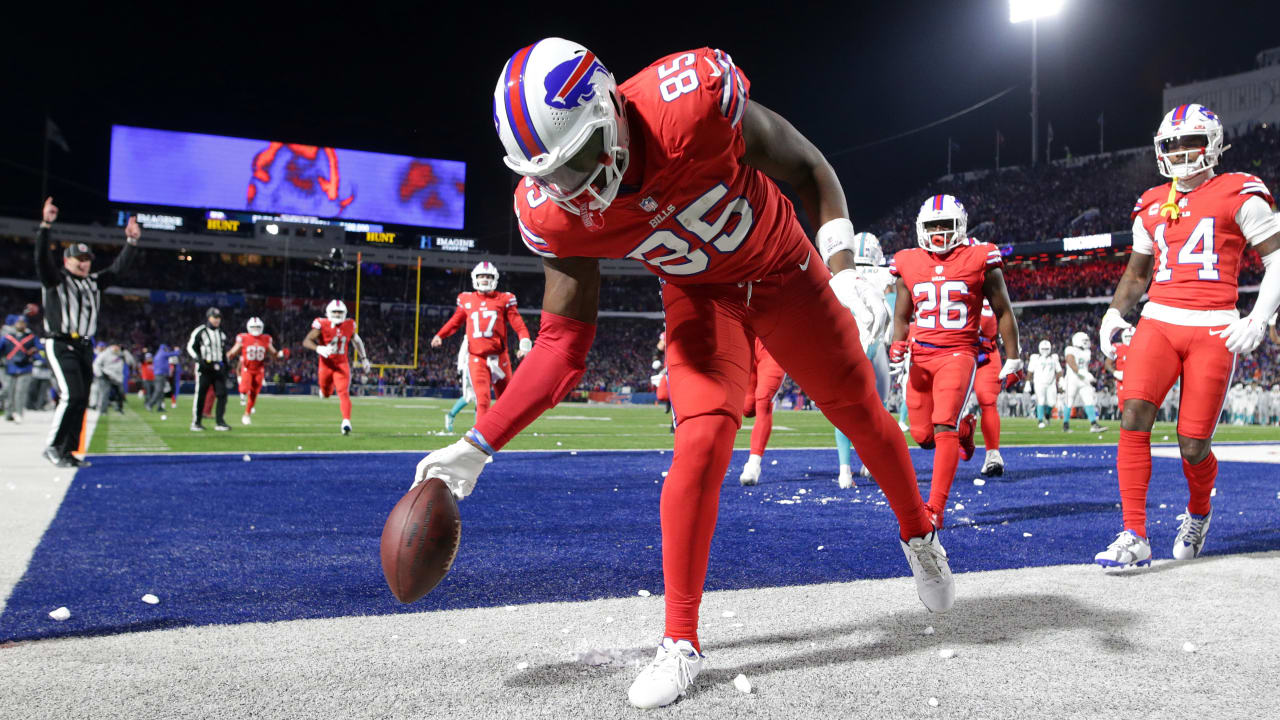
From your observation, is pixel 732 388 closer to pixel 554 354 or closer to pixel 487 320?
pixel 554 354

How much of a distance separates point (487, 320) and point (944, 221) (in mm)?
7336

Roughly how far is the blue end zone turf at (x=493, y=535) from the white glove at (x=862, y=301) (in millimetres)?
1305

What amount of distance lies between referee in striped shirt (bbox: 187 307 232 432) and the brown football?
13.2 m

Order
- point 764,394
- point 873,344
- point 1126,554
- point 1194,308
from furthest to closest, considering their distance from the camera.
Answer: point 764,394
point 873,344
point 1194,308
point 1126,554

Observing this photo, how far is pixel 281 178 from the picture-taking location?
49.5 metres

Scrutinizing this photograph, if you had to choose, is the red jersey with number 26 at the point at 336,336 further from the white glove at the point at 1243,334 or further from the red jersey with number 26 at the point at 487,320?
the white glove at the point at 1243,334

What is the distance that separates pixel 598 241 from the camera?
2.49m

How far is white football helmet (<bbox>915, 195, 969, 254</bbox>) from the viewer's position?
19.5 feet

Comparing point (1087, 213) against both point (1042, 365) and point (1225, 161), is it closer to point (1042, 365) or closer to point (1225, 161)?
point (1225, 161)

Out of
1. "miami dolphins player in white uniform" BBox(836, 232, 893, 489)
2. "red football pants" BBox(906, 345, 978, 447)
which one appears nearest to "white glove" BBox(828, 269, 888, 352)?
"red football pants" BBox(906, 345, 978, 447)

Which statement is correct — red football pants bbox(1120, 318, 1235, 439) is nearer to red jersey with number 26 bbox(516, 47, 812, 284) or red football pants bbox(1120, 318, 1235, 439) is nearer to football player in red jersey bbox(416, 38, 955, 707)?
football player in red jersey bbox(416, 38, 955, 707)

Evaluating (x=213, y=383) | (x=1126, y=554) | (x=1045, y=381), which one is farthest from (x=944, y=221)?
(x=1045, y=381)

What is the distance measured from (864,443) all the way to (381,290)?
55307 millimetres

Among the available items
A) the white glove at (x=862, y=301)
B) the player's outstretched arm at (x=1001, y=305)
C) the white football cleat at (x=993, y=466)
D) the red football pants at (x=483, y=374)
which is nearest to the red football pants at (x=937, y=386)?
the player's outstretched arm at (x=1001, y=305)
